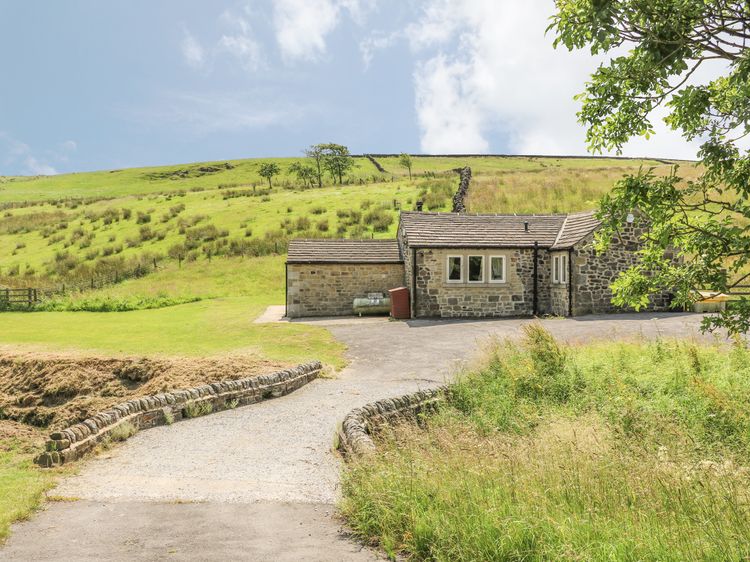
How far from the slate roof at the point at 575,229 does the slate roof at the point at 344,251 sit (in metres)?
7.67

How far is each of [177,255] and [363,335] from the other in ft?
87.9

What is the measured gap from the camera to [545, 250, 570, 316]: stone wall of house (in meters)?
26.4

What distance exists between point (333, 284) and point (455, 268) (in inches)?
239

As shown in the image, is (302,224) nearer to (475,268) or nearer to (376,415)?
(475,268)

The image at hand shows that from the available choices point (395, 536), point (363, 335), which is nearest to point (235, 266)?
point (363, 335)

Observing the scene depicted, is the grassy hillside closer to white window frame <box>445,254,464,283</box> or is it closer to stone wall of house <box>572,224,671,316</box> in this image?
white window frame <box>445,254,464,283</box>

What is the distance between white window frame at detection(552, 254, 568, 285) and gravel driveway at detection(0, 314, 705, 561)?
40.4ft

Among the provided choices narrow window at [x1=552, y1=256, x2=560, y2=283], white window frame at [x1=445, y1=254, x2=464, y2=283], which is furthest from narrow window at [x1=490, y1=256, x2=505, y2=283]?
narrow window at [x1=552, y1=256, x2=560, y2=283]

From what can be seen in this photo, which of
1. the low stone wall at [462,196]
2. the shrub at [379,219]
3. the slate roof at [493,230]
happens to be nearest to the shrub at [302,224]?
the shrub at [379,219]

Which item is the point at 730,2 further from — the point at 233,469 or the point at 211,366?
the point at 211,366

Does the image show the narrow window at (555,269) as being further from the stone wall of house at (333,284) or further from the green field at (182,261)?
the stone wall of house at (333,284)

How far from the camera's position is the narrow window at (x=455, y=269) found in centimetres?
2780

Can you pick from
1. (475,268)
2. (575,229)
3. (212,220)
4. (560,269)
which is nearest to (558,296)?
(560,269)

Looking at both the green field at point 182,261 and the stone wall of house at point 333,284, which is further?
the stone wall of house at point 333,284
